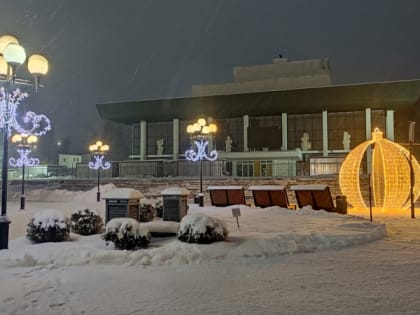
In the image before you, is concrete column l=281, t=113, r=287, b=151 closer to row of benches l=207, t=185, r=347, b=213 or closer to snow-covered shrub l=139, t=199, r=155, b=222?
row of benches l=207, t=185, r=347, b=213

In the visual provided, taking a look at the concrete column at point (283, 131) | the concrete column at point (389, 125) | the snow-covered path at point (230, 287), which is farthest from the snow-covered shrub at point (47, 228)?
the concrete column at point (389, 125)

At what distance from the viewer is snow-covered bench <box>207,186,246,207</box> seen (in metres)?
19.6

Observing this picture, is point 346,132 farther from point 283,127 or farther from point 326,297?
point 326,297

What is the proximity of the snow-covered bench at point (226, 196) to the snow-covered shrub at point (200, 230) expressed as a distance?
10956 mm

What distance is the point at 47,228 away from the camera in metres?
9.02

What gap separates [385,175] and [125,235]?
13649mm

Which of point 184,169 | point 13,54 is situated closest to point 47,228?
point 13,54

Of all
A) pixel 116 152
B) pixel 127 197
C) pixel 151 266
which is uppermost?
pixel 116 152

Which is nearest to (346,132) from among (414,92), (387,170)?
(414,92)

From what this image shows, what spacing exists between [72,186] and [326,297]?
28079 mm

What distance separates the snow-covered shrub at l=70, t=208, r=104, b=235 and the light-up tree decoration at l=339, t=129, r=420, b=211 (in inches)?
497

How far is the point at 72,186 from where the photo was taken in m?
30.7

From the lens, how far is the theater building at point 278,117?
36.1 m

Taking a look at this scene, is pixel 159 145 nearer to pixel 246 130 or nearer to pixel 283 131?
pixel 246 130
